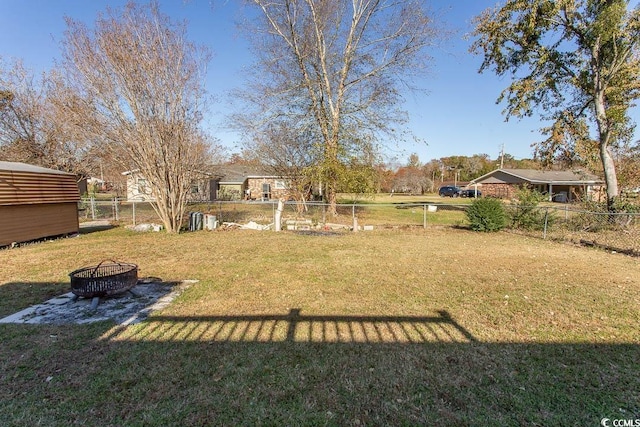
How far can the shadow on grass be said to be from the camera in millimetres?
2131

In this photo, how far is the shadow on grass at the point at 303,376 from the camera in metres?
2.13

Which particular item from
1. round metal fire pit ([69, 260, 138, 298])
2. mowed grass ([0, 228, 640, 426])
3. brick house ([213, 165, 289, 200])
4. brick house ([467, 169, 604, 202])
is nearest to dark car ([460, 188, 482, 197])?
brick house ([467, 169, 604, 202])

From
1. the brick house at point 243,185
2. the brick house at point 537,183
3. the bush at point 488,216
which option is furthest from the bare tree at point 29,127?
the brick house at point 537,183

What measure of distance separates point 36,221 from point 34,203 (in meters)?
0.55

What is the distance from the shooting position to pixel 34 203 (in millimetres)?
8281

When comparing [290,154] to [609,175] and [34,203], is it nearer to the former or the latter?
[34,203]

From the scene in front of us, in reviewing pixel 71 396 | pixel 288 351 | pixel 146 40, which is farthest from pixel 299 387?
pixel 146 40

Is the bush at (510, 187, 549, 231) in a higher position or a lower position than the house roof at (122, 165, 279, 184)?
lower

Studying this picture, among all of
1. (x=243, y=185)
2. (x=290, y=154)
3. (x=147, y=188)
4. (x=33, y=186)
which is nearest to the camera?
(x=33, y=186)

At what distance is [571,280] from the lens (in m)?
5.23

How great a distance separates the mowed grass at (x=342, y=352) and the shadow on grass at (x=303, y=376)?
13 mm

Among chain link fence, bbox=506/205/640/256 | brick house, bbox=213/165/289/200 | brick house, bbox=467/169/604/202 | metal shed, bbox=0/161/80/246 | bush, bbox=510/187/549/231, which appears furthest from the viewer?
brick house, bbox=467/169/604/202

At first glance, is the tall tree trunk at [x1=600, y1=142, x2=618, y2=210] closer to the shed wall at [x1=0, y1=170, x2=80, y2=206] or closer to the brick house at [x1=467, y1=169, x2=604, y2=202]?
the brick house at [x1=467, y1=169, x2=604, y2=202]

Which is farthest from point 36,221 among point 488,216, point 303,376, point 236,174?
point 236,174
